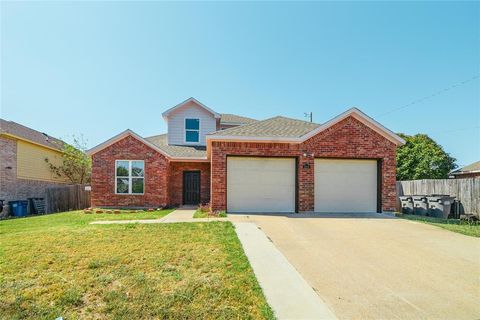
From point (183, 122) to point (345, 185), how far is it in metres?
10.8

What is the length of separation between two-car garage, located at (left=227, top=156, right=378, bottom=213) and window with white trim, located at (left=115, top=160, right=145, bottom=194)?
572 cm

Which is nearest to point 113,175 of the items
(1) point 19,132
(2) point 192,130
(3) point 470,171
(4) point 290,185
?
(2) point 192,130

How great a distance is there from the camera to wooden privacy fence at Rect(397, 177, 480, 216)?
1134 centimetres

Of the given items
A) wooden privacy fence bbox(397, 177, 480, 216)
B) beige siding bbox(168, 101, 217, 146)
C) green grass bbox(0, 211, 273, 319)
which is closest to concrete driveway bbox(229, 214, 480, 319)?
green grass bbox(0, 211, 273, 319)

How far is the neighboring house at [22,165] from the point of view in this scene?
15.6 meters

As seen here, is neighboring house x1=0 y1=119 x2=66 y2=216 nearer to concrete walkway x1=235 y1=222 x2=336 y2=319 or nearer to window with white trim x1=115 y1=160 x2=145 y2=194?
window with white trim x1=115 y1=160 x2=145 y2=194

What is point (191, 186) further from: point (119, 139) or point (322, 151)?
point (322, 151)

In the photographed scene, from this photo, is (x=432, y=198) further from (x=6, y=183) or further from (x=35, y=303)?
(x=6, y=183)

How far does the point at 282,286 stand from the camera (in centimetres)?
397

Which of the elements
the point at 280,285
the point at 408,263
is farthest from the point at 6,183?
the point at 408,263

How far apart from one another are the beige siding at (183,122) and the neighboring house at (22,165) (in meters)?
9.15

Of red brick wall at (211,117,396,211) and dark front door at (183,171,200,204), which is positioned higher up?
red brick wall at (211,117,396,211)

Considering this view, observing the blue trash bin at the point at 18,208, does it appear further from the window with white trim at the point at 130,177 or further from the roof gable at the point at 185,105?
the roof gable at the point at 185,105

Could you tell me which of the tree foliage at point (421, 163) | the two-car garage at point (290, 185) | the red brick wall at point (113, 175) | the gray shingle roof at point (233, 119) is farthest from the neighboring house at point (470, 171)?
the red brick wall at point (113, 175)
